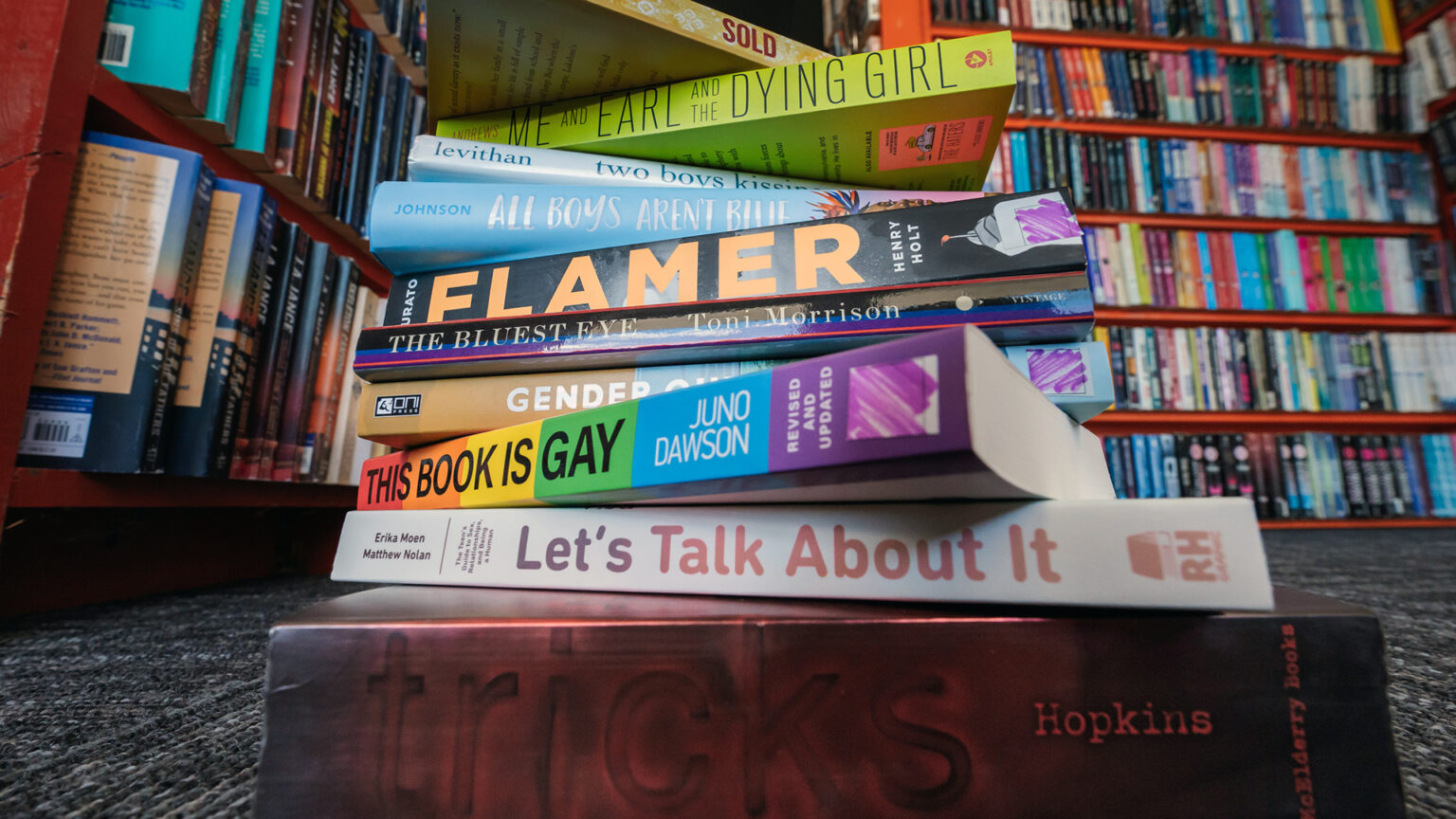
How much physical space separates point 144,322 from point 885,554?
0.78m

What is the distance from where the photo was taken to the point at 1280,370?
1.86 metres

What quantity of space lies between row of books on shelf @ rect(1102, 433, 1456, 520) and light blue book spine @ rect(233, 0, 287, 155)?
6.65ft

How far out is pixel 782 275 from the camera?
0.39m

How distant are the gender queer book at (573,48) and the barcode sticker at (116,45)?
1.34ft

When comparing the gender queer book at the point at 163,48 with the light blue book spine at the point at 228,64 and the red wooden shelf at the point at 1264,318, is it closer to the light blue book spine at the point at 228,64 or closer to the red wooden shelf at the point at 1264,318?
the light blue book spine at the point at 228,64

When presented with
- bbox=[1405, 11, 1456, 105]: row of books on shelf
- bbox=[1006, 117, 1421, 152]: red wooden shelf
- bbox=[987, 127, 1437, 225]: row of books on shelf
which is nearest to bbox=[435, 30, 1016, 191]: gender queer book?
bbox=[987, 127, 1437, 225]: row of books on shelf

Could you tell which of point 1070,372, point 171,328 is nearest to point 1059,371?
point 1070,372

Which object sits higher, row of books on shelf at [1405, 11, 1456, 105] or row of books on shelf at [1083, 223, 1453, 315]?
row of books on shelf at [1405, 11, 1456, 105]

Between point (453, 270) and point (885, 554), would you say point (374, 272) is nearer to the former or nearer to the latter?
A: point (453, 270)

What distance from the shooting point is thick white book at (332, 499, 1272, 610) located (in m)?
0.23

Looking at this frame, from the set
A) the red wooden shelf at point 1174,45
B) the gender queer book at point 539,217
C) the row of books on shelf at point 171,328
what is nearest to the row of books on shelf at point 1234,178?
the red wooden shelf at point 1174,45

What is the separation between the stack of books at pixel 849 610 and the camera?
0.23 m

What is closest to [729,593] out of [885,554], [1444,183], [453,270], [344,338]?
[885,554]

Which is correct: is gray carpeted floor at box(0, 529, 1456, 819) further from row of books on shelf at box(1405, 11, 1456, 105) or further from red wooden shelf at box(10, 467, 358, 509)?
row of books on shelf at box(1405, 11, 1456, 105)
